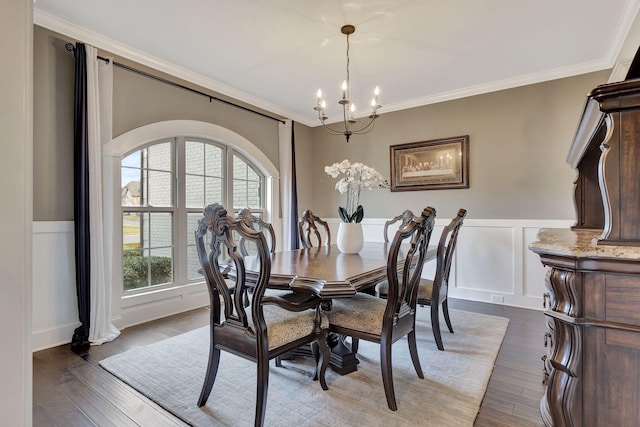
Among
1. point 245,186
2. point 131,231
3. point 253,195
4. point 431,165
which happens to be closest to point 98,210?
point 131,231

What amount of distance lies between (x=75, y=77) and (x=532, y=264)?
4776mm

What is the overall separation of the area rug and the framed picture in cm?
206

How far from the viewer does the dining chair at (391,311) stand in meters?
1.68

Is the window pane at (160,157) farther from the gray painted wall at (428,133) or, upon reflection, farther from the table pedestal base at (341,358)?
the table pedestal base at (341,358)

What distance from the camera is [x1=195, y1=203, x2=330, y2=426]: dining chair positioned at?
4.91 feet

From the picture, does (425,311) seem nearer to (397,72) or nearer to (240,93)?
(397,72)

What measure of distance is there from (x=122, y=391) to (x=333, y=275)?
57.7 inches

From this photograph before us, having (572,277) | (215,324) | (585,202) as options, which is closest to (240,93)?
(215,324)

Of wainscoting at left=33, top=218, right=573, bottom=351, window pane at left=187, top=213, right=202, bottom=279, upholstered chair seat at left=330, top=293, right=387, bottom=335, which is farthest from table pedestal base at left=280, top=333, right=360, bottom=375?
window pane at left=187, top=213, right=202, bottom=279

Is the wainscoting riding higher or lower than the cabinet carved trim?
lower

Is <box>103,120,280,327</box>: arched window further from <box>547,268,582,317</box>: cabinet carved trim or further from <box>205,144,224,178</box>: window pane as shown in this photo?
<box>547,268,582,317</box>: cabinet carved trim

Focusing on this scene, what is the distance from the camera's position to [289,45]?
2.87 meters

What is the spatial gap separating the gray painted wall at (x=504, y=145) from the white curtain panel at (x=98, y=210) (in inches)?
130

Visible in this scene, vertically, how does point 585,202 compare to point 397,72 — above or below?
below
